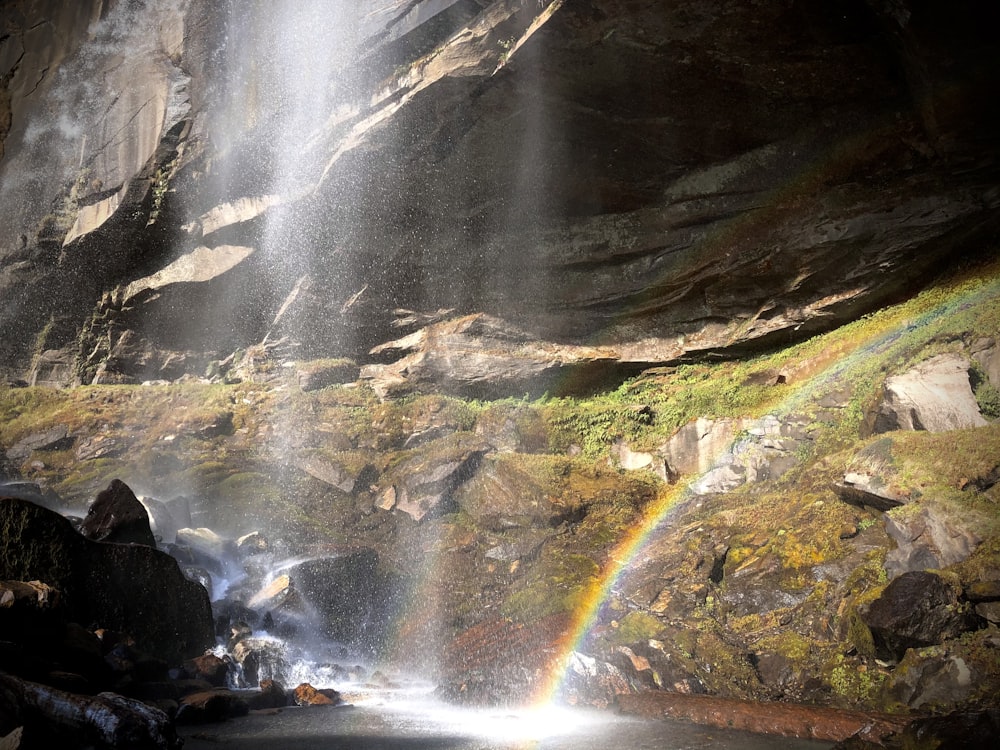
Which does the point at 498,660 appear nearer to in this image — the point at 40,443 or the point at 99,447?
the point at 99,447

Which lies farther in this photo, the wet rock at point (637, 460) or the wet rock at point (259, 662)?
the wet rock at point (637, 460)

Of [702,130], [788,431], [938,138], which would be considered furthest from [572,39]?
[788,431]

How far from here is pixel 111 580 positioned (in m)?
8.26

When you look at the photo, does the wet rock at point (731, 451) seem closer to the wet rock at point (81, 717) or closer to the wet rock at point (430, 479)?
the wet rock at point (430, 479)

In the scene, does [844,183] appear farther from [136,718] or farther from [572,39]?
[136,718]

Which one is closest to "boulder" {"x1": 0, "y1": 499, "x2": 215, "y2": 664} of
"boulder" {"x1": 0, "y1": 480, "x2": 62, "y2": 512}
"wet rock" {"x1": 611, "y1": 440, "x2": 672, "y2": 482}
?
"boulder" {"x1": 0, "y1": 480, "x2": 62, "y2": 512}

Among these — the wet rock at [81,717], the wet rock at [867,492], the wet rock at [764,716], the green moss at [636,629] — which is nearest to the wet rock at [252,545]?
the wet rock at [81,717]

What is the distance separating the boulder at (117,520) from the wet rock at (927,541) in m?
10.6

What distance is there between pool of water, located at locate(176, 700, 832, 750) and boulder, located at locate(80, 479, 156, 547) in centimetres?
443

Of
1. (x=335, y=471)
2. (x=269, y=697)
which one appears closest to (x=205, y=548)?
(x=335, y=471)

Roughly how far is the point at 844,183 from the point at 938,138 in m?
1.65

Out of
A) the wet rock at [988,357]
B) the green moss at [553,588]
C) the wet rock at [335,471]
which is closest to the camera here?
the wet rock at [988,357]

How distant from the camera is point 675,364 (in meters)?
14.4

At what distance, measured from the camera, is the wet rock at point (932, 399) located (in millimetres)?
8219
